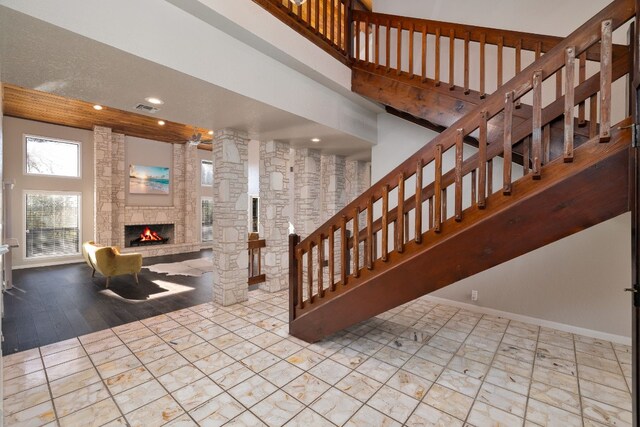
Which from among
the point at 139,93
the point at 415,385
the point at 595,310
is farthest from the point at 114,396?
the point at 595,310

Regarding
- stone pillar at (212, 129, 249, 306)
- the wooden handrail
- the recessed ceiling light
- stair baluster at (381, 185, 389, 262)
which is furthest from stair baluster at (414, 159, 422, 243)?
stone pillar at (212, 129, 249, 306)

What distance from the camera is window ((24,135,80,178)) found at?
6734 mm

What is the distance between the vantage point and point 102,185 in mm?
7371

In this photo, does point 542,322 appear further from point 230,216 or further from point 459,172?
point 230,216

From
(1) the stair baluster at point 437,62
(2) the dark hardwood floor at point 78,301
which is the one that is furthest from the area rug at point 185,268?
(1) the stair baluster at point 437,62

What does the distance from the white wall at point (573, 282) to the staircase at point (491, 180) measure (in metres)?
1.41

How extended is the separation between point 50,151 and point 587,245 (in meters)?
10.7

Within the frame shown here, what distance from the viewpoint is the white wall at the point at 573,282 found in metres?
3.10

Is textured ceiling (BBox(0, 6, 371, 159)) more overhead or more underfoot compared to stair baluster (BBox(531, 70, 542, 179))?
more overhead

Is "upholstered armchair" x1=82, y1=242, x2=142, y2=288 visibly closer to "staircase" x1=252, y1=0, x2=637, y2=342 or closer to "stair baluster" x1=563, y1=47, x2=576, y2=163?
"staircase" x1=252, y1=0, x2=637, y2=342

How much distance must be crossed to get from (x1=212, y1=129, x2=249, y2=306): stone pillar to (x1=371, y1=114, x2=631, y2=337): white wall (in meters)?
3.20

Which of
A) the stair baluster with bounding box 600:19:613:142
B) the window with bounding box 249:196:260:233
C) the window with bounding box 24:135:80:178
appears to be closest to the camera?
the stair baluster with bounding box 600:19:613:142

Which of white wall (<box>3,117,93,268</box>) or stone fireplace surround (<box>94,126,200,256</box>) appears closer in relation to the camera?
white wall (<box>3,117,93,268</box>)

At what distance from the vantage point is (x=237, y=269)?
4.36 m
